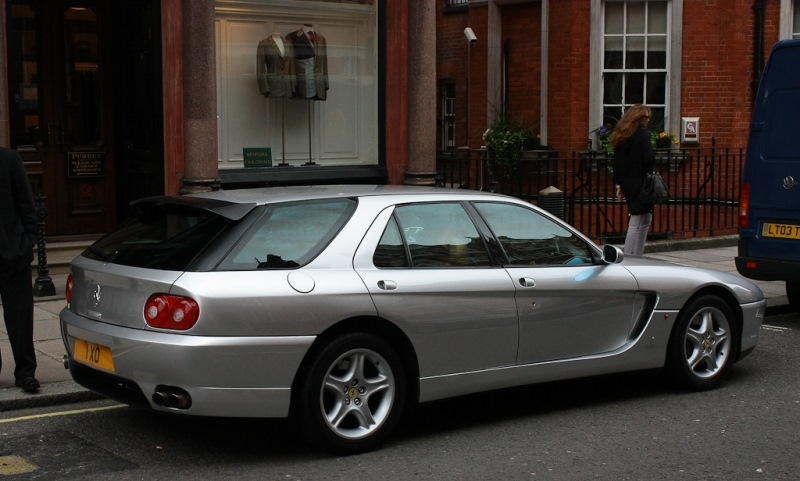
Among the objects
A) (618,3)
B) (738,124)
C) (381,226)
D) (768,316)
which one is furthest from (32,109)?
(738,124)

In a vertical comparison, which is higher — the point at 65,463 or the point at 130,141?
the point at 130,141

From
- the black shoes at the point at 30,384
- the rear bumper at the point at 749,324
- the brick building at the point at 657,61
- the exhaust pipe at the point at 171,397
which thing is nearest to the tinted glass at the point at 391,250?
the exhaust pipe at the point at 171,397

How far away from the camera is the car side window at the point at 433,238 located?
6.39 meters

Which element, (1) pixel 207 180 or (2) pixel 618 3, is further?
(2) pixel 618 3

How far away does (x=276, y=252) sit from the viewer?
19.7 feet

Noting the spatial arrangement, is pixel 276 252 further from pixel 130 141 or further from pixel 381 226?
pixel 130 141

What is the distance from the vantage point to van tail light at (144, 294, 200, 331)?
5617 millimetres

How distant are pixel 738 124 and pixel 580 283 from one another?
12009 mm

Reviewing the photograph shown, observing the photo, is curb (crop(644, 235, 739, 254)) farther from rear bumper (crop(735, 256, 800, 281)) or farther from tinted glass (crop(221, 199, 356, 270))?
tinted glass (crop(221, 199, 356, 270))

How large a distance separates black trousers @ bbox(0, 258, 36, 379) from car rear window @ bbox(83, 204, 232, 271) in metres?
0.99

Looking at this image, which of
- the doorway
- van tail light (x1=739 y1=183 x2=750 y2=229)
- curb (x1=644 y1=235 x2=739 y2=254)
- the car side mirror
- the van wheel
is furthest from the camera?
curb (x1=644 y1=235 x2=739 y2=254)

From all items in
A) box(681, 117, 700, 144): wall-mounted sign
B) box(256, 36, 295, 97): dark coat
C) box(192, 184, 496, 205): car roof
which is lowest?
box(192, 184, 496, 205): car roof

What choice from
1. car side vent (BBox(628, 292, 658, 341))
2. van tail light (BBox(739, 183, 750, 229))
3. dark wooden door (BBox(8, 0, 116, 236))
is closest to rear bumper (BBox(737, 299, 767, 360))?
car side vent (BBox(628, 292, 658, 341))

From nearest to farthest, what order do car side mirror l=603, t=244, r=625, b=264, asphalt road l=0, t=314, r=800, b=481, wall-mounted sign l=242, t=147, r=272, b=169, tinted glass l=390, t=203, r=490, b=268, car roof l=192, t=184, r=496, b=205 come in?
asphalt road l=0, t=314, r=800, b=481 → car roof l=192, t=184, r=496, b=205 → tinted glass l=390, t=203, r=490, b=268 → car side mirror l=603, t=244, r=625, b=264 → wall-mounted sign l=242, t=147, r=272, b=169
